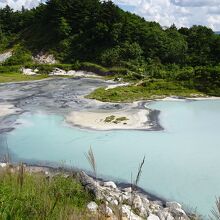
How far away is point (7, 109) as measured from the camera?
34.0 meters

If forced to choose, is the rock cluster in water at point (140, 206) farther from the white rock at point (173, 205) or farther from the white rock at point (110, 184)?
the white rock at point (110, 184)

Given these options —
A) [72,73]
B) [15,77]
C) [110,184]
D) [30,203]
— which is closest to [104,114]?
[110,184]

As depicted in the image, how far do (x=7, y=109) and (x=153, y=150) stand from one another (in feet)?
55.7

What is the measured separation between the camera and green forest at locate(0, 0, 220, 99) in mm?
59312

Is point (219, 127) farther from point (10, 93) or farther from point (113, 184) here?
point (10, 93)

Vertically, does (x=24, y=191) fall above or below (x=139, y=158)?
above

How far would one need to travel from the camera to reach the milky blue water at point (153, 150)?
16406 mm

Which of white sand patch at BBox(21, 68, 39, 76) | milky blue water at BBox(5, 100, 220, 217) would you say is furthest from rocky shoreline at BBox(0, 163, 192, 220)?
white sand patch at BBox(21, 68, 39, 76)

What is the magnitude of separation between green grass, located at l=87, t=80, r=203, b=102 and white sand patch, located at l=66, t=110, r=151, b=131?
7.07m

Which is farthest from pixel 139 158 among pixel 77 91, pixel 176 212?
pixel 77 91

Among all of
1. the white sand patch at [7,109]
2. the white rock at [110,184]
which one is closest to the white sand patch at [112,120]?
the white sand patch at [7,109]

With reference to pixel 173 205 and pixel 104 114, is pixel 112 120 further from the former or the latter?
pixel 173 205

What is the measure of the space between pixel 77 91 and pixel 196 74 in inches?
576

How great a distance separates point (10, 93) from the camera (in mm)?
43781
